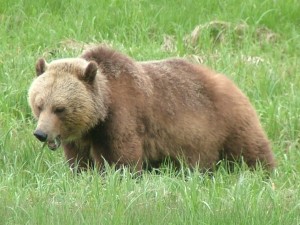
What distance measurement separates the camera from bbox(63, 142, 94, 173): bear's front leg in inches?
297

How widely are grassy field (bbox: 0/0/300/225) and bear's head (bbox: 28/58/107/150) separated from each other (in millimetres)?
331

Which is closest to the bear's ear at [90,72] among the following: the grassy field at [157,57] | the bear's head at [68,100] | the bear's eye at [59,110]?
the bear's head at [68,100]

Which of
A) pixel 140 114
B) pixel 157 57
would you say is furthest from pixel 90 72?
pixel 157 57

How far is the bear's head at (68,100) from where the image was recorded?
7.29 m

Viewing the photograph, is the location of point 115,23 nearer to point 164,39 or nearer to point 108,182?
point 164,39

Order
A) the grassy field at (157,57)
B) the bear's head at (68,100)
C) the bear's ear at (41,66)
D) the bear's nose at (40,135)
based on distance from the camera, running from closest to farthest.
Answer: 1. the grassy field at (157,57)
2. the bear's nose at (40,135)
3. the bear's head at (68,100)
4. the bear's ear at (41,66)

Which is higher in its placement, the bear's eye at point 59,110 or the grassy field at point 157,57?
the bear's eye at point 59,110

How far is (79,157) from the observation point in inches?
299

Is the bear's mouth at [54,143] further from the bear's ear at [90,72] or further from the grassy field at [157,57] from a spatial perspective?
the bear's ear at [90,72]

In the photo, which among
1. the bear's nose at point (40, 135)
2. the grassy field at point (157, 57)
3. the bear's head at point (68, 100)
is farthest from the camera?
the bear's head at point (68, 100)

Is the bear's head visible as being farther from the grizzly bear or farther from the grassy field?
the grassy field

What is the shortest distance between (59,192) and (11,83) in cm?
331

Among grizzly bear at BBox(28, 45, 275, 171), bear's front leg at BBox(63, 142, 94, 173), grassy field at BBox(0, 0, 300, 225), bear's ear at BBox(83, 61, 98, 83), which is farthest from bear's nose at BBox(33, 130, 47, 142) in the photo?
bear's ear at BBox(83, 61, 98, 83)

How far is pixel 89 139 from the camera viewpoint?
7480 mm
